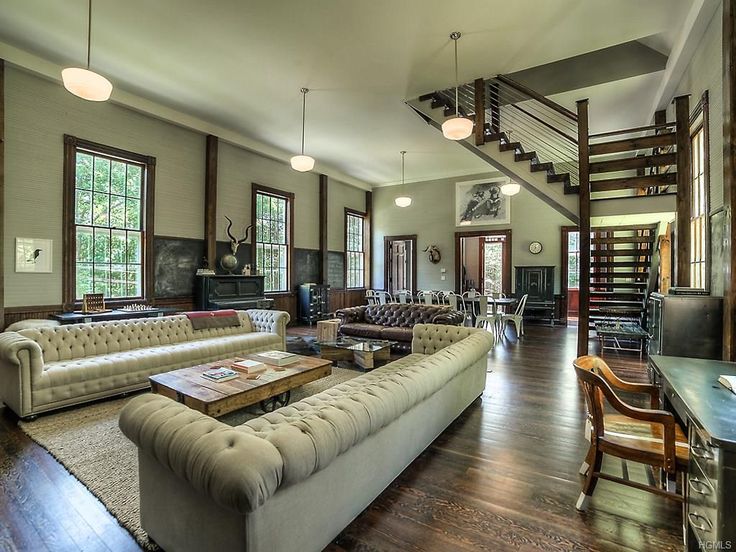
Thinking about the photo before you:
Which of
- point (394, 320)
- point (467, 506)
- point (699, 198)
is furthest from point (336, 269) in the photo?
point (467, 506)

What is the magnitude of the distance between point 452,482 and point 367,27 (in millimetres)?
4540

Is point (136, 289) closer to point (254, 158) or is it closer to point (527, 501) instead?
point (254, 158)

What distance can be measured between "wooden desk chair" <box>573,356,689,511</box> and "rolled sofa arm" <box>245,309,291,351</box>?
4158mm

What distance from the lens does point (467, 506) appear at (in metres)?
2.03

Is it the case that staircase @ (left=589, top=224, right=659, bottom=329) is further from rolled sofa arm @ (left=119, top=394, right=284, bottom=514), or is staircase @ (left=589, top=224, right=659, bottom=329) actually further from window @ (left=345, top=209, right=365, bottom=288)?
rolled sofa arm @ (left=119, top=394, right=284, bottom=514)

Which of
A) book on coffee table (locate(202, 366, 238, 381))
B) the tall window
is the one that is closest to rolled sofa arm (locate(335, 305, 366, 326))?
book on coffee table (locate(202, 366, 238, 381))

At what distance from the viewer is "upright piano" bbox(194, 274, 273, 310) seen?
6465 mm

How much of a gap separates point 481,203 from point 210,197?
7.02 metres

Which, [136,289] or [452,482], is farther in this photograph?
[136,289]

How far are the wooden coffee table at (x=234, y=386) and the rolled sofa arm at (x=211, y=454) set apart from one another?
1093mm

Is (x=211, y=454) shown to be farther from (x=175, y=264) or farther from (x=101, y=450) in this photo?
(x=175, y=264)

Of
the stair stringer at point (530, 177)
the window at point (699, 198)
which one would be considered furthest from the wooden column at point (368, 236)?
the window at point (699, 198)

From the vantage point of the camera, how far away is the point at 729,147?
112 inches

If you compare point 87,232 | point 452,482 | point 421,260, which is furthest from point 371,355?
point 421,260
